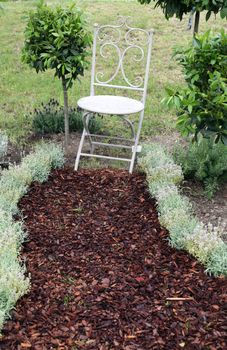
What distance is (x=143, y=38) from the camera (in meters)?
10.1

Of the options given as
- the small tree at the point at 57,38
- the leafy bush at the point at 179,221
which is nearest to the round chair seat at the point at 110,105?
the small tree at the point at 57,38

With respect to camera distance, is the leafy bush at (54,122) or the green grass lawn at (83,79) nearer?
the leafy bush at (54,122)

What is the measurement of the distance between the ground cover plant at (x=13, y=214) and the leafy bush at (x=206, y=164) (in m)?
1.33

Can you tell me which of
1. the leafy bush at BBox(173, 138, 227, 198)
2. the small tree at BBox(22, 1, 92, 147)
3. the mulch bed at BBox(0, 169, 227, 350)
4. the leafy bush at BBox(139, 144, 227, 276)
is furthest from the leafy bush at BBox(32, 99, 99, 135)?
the leafy bush at BBox(173, 138, 227, 198)

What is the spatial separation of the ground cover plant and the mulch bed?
A: 10 cm

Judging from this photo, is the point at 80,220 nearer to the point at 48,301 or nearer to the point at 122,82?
the point at 48,301

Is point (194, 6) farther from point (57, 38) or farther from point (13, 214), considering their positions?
point (13, 214)

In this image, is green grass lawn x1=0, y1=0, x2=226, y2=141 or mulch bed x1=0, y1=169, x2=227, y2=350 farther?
green grass lawn x1=0, y1=0, x2=226, y2=141

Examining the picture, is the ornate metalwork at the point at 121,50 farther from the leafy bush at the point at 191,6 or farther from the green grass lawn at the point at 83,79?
the leafy bush at the point at 191,6

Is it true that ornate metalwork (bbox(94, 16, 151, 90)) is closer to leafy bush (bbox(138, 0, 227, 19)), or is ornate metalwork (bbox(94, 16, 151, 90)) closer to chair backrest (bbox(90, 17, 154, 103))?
chair backrest (bbox(90, 17, 154, 103))

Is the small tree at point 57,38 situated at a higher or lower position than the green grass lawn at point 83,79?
higher

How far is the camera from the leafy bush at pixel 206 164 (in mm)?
5059

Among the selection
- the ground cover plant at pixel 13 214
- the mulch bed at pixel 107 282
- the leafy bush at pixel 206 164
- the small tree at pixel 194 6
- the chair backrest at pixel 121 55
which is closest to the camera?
the mulch bed at pixel 107 282

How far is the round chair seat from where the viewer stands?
5238mm
